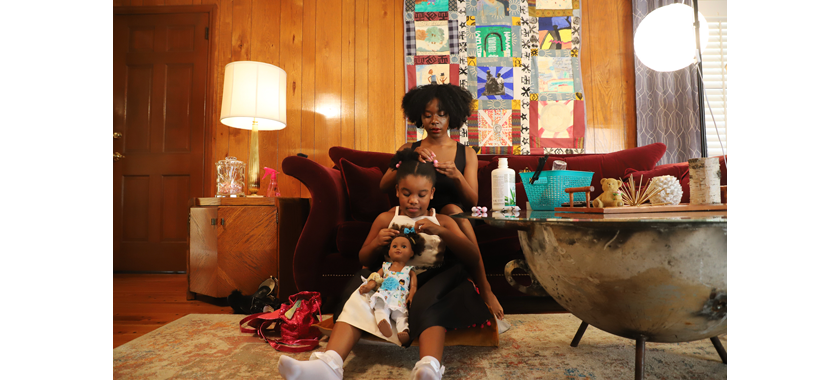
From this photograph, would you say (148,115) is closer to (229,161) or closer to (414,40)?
(229,161)

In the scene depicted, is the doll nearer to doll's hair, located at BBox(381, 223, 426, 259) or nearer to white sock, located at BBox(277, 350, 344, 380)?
doll's hair, located at BBox(381, 223, 426, 259)

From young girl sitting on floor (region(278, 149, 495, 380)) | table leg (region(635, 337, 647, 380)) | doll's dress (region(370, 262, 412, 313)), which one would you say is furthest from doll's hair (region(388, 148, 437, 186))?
table leg (region(635, 337, 647, 380))

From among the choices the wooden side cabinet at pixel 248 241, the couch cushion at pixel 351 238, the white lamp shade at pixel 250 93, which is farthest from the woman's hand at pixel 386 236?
the white lamp shade at pixel 250 93

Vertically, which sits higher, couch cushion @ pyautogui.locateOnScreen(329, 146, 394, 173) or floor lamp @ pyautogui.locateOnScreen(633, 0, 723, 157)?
floor lamp @ pyautogui.locateOnScreen(633, 0, 723, 157)

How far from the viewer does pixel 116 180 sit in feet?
10.3

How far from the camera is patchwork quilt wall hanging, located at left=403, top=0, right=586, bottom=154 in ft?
9.48

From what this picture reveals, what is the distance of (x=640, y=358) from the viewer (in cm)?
80

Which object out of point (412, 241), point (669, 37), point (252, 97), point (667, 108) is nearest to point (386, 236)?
point (412, 241)

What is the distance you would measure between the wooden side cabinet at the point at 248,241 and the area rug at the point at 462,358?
0.54 metres

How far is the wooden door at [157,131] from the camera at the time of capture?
3105mm

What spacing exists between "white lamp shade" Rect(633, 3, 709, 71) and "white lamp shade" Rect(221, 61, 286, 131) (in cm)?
255
